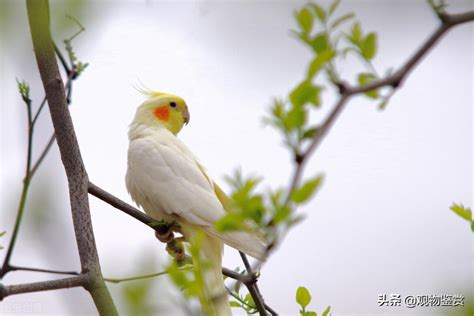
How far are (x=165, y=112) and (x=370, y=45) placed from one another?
130 inches

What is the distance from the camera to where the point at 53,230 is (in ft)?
5.10

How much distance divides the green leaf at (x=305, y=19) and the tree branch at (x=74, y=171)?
1.22m

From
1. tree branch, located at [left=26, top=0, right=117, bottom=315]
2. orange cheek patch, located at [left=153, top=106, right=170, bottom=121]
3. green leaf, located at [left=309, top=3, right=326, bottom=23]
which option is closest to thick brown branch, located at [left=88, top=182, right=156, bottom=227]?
tree branch, located at [left=26, top=0, right=117, bottom=315]

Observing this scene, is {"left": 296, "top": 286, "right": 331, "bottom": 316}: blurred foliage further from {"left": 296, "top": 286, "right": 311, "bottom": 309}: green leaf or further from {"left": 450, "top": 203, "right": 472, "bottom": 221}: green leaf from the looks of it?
{"left": 450, "top": 203, "right": 472, "bottom": 221}: green leaf

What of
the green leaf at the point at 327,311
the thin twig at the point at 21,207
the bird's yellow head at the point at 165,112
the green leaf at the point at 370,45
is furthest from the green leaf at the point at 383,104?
Answer: the bird's yellow head at the point at 165,112

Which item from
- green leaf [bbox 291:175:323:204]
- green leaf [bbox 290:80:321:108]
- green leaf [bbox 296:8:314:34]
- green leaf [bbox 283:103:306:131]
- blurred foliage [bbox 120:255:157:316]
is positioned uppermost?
green leaf [bbox 296:8:314:34]

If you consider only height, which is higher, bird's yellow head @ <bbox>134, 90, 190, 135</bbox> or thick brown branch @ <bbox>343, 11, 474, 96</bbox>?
thick brown branch @ <bbox>343, 11, 474, 96</bbox>

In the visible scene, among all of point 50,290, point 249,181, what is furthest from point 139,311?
point 50,290

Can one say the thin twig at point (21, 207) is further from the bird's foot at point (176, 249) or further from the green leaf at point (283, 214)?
the bird's foot at point (176, 249)

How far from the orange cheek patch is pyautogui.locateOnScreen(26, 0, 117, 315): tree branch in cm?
191

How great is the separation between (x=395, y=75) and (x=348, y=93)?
0.29 feet

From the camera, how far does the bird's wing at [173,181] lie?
11.5 ft

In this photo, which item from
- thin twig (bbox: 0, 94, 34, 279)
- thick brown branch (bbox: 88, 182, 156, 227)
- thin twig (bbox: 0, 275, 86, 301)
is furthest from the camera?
thick brown branch (bbox: 88, 182, 156, 227)

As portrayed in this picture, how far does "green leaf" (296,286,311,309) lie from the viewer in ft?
8.36
